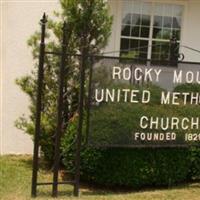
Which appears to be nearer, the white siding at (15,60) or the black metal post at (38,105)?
the black metal post at (38,105)

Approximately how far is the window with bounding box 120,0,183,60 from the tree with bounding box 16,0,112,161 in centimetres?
231

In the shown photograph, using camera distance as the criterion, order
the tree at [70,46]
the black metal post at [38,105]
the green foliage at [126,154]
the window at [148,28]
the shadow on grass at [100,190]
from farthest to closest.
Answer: the window at [148,28] < the tree at [70,46] < the green foliage at [126,154] < the shadow on grass at [100,190] < the black metal post at [38,105]

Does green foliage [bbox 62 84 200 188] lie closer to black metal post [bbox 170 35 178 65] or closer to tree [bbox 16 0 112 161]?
tree [bbox 16 0 112 161]

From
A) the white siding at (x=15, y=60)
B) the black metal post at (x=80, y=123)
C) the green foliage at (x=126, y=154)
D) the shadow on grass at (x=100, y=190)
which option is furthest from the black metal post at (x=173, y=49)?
the black metal post at (x=80, y=123)

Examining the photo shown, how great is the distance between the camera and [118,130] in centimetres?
859

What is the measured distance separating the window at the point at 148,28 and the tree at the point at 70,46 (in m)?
2.31

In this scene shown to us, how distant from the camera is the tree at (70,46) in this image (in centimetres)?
965

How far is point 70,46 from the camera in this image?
9.80 meters

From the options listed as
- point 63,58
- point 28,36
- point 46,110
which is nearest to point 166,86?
point 63,58

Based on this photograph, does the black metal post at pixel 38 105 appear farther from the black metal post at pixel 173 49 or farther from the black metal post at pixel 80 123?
the black metal post at pixel 173 49

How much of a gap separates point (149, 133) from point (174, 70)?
957 millimetres

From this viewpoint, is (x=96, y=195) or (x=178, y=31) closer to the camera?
(x=96, y=195)

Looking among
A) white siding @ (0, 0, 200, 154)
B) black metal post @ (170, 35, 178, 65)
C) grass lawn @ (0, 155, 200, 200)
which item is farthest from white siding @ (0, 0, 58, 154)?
black metal post @ (170, 35, 178, 65)

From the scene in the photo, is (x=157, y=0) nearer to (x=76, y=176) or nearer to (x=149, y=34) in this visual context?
(x=149, y=34)
